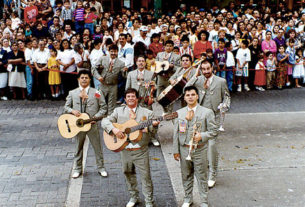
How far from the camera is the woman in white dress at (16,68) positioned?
1295 centimetres

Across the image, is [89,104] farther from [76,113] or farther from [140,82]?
[140,82]

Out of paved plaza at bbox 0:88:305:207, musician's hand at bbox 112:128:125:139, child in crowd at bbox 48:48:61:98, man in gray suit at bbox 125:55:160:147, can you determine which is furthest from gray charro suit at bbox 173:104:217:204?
child in crowd at bbox 48:48:61:98

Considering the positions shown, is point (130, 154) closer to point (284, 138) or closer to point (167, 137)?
point (167, 137)

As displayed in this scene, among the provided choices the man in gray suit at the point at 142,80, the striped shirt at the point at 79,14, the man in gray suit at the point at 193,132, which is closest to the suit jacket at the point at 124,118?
the man in gray suit at the point at 193,132

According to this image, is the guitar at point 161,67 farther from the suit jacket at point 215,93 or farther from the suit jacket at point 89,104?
the suit jacket at point 89,104

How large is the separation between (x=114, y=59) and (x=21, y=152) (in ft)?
9.98

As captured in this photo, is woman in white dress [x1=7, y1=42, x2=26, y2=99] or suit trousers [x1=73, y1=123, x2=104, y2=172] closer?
suit trousers [x1=73, y1=123, x2=104, y2=172]

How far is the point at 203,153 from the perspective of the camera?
586cm

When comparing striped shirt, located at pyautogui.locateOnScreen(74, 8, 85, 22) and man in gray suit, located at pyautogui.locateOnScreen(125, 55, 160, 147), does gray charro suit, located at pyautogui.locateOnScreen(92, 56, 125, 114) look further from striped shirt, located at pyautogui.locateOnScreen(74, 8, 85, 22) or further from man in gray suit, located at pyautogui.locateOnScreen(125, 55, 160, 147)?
striped shirt, located at pyautogui.locateOnScreen(74, 8, 85, 22)

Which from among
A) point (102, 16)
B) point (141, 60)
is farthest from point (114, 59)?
point (102, 16)

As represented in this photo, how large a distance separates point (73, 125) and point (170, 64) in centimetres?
352

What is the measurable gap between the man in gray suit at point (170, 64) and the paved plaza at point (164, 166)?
3.93 ft

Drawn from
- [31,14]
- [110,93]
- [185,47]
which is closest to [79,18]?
[31,14]

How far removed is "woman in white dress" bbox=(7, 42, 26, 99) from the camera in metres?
12.9
